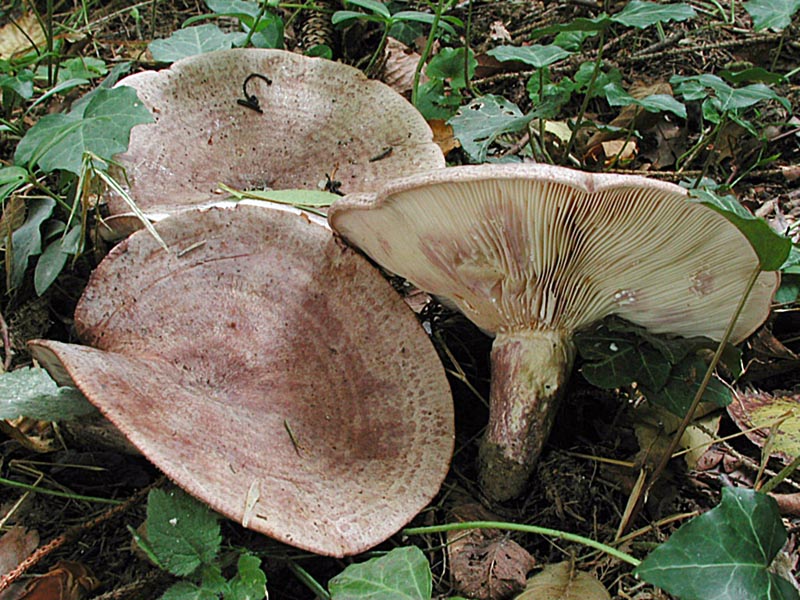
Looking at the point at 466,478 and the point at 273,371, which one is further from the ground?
the point at 273,371

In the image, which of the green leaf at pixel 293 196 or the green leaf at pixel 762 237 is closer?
the green leaf at pixel 762 237

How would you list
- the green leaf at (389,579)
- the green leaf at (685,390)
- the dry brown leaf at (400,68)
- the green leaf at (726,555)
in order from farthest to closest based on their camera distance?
the dry brown leaf at (400,68) → the green leaf at (685,390) → the green leaf at (389,579) → the green leaf at (726,555)

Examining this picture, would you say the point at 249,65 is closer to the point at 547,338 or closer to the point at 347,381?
the point at 347,381

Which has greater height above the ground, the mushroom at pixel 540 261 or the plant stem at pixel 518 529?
the mushroom at pixel 540 261

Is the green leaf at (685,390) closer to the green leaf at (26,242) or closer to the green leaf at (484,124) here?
the green leaf at (484,124)

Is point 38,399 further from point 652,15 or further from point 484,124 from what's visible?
point 652,15

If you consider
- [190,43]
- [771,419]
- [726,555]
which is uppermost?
[190,43]

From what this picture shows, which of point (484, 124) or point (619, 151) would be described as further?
point (619, 151)

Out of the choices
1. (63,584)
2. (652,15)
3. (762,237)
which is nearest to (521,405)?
(762,237)

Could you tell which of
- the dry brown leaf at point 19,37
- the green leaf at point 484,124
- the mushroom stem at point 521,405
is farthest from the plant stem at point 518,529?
the dry brown leaf at point 19,37
